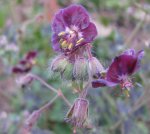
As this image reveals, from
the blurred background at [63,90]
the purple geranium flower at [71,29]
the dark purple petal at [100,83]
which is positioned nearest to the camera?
the dark purple petal at [100,83]

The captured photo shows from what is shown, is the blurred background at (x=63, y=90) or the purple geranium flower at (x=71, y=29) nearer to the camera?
the purple geranium flower at (x=71, y=29)

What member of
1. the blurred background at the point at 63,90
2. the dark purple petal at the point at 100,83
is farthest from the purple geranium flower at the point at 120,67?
the blurred background at the point at 63,90

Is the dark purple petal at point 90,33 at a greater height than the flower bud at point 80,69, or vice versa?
the dark purple petal at point 90,33

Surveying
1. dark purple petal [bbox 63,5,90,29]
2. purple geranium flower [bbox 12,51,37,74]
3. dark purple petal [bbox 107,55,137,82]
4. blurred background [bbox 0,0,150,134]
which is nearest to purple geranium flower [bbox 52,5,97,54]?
dark purple petal [bbox 63,5,90,29]

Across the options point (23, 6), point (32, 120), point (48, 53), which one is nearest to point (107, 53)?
point (48, 53)

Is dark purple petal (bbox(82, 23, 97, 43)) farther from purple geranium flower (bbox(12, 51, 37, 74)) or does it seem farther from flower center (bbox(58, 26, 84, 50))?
purple geranium flower (bbox(12, 51, 37, 74))

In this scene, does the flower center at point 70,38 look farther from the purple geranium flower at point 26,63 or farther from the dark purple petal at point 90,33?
the purple geranium flower at point 26,63
